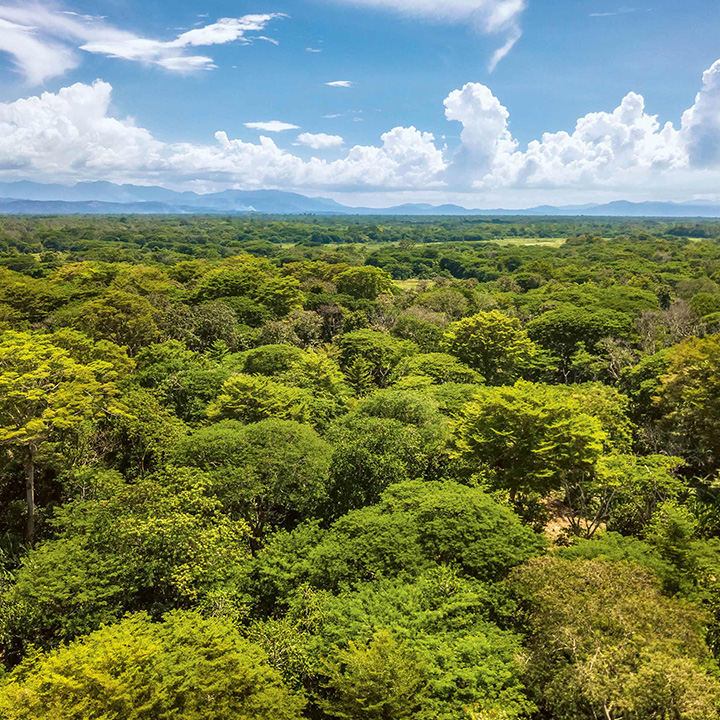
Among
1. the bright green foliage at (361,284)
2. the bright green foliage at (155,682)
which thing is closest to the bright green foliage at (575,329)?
the bright green foliage at (361,284)

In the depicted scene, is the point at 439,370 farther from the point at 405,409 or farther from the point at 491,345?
the point at 405,409

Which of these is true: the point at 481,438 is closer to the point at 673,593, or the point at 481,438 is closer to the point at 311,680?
the point at 673,593

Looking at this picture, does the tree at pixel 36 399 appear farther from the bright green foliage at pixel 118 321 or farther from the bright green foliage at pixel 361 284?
the bright green foliage at pixel 361 284

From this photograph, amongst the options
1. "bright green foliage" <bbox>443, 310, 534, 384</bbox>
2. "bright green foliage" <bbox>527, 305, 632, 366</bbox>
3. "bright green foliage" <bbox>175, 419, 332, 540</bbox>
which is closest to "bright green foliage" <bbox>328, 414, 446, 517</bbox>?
"bright green foliage" <bbox>175, 419, 332, 540</bbox>

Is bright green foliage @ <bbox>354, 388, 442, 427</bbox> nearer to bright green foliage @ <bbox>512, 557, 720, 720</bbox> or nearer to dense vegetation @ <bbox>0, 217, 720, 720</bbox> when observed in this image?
dense vegetation @ <bbox>0, 217, 720, 720</bbox>

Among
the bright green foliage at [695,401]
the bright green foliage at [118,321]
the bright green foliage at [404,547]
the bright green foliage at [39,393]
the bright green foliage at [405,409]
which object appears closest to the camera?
the bright green foliage at [404,547]

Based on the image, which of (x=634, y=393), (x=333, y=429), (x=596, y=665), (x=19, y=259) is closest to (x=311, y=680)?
(x=596, y=665)
